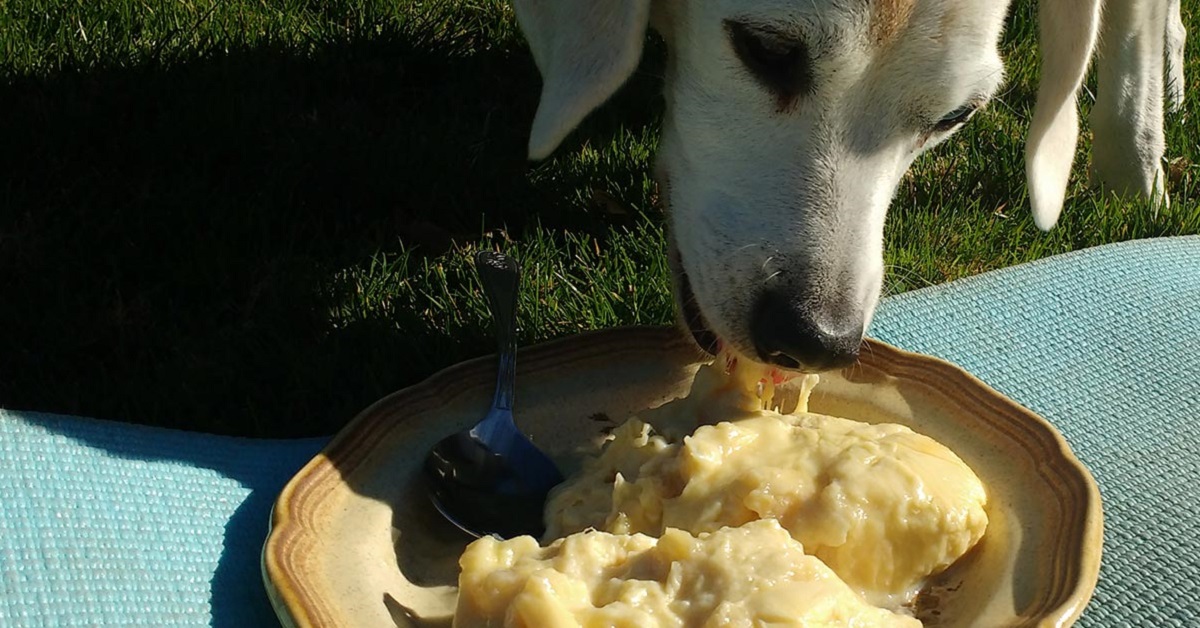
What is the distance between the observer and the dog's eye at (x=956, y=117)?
7.30ft

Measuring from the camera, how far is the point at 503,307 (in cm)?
218

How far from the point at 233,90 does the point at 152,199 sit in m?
0.57

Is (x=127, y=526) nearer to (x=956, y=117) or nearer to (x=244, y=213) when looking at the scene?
(x=244, y=213)

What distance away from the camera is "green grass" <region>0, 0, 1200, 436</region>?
2711mm

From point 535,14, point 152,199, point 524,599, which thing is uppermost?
point 535,14

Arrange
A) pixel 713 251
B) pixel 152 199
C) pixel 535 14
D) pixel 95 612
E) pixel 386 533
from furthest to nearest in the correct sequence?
pixel 152 199
pixel 535 14
pixel 713 251
pixel 386 533
pixel 95 612

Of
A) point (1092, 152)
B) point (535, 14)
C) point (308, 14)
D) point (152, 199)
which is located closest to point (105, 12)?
point (308, 14)

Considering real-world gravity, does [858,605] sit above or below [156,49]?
above

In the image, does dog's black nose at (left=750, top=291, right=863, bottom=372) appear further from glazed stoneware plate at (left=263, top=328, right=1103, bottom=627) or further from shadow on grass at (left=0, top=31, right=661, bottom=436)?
shadow on grass at (left=0, top=31, right=661, bottom=436)

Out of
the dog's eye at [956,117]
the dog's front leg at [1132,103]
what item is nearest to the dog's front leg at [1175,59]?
the dog's front leg at [1132,103]

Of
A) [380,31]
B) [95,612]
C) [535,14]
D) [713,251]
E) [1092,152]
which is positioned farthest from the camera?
[380,31]

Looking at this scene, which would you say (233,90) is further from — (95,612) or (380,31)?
(95,612)

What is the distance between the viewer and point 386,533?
1840mm

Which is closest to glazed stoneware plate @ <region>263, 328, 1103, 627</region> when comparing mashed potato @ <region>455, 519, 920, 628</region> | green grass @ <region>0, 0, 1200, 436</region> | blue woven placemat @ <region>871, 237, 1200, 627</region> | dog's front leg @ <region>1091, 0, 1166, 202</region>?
mashed potato @ <region>455, 519, 920, 628</region>
